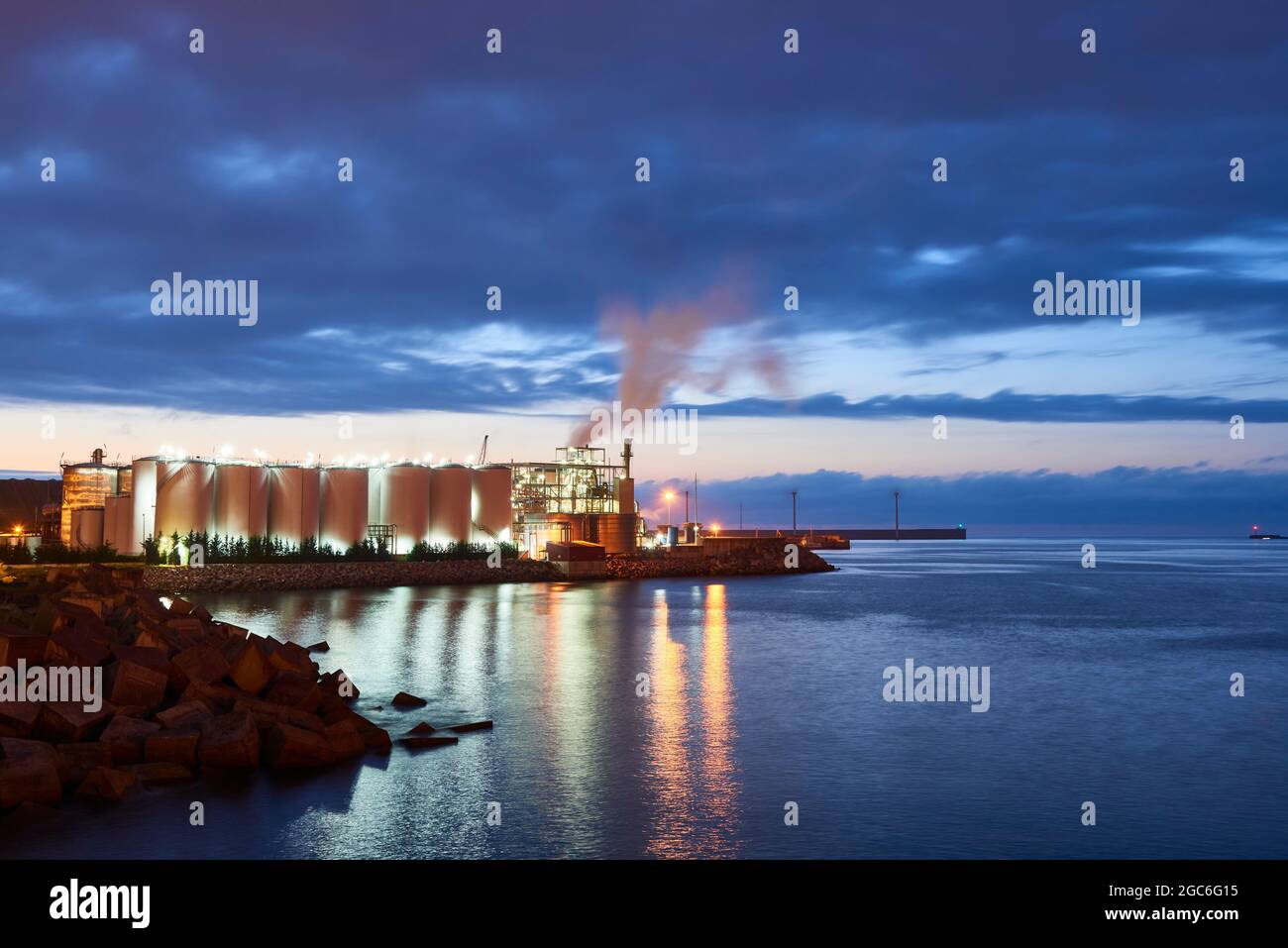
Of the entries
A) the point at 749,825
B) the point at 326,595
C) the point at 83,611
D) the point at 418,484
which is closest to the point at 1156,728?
the point at 749,825

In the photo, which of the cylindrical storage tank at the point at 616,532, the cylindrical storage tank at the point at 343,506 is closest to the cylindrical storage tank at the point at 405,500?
the cylindrical storage tank at the point at 343,506

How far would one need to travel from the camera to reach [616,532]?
76.8 m

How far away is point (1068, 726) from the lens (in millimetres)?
18625

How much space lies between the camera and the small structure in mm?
66750

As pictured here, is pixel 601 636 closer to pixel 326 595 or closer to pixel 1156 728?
pixel 1156 728

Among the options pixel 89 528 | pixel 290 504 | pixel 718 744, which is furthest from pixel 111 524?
pixel 718 744

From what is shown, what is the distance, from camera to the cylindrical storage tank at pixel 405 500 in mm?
60594

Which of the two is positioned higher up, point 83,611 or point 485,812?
point 83,611

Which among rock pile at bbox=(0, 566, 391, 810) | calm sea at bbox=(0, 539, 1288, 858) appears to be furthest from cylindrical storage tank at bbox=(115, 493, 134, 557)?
rock pile at bbox=(0, 566, 391, 810)

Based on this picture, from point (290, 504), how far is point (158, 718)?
47.3m

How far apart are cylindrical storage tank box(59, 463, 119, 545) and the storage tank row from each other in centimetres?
494
